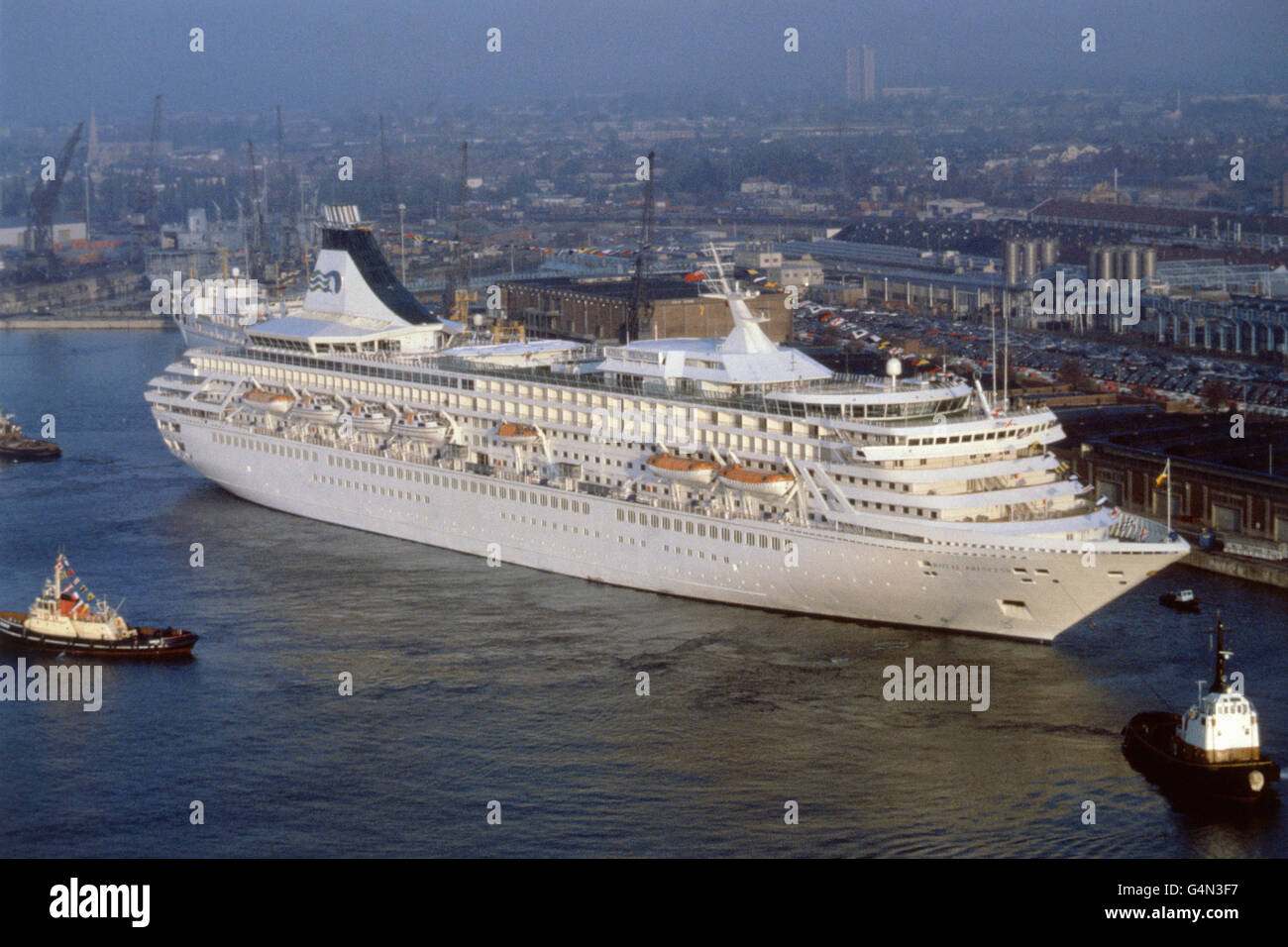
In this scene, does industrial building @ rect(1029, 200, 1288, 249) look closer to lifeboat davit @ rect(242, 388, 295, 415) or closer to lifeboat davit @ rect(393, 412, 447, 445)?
lifeboat davit @ rect(242, 388, 295, 415)

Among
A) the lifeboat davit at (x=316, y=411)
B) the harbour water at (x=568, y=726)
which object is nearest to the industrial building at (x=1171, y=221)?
the lifeboat davit at (x=316, y=411)

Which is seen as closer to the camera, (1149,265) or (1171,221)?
(1149,265)

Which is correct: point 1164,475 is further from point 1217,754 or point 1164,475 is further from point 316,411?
point 316,411

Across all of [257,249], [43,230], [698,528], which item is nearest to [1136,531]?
[698,528]

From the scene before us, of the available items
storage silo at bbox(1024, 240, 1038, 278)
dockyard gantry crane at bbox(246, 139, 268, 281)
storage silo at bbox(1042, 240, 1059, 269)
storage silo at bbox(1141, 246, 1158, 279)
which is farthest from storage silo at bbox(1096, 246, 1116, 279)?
dockyard gantry crane at bbox(246, 139, 268, 281)

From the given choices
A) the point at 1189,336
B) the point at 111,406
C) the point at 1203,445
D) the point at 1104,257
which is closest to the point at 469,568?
the point at 1203,445

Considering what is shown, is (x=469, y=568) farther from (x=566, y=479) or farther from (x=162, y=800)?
(x=162, y=800)
